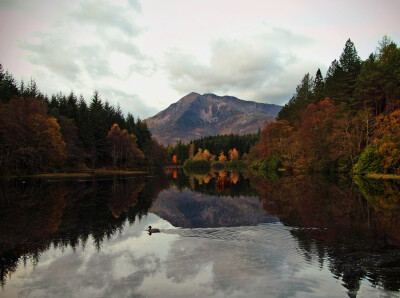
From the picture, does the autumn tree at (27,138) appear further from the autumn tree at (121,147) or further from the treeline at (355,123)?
the treeline at (355,123)

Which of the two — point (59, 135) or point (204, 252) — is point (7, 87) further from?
point (204, 252)

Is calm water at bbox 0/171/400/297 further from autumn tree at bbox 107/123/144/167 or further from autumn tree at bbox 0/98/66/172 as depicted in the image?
autumn tree at bbox 107/123/144/167

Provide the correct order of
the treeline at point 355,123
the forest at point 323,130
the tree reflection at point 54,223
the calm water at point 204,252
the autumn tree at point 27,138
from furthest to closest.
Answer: the autumn tree at point 27,138 → the forest at point 323,130 → the treeline at point 355,123 → the tree reflection at point 54,223 → the calm water at point 204,252

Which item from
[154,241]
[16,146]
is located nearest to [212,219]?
[154,241]

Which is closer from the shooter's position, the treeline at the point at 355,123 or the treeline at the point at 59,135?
the treeline at the point at 355,123

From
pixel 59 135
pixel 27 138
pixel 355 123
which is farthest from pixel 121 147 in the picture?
pixel 355 123

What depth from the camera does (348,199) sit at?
28.2 m

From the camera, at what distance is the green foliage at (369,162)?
5227 cm

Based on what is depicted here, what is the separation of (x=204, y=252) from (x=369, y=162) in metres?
50.8

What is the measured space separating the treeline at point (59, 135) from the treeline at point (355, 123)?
5590cm

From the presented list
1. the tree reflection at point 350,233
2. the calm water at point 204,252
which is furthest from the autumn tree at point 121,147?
the tree reflection at point 350,233

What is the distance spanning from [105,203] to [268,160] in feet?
248

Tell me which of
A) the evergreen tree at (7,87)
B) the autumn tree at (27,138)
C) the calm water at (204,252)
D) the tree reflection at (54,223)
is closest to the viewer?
the calm water at (204,252)

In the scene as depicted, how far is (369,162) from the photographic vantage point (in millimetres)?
54469
